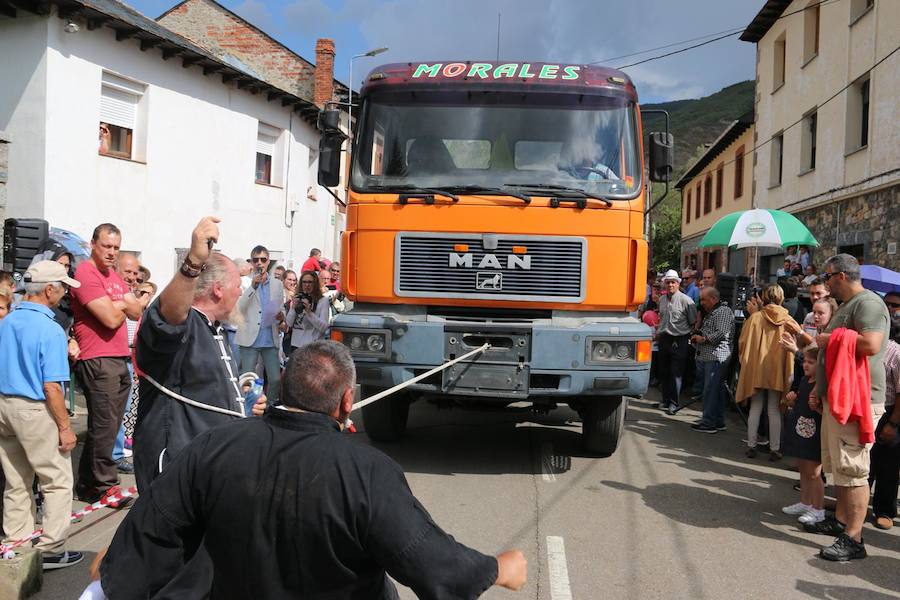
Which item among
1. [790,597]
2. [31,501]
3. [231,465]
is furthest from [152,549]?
[790,597]

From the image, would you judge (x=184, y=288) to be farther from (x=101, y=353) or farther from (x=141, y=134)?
(x=141, y=134)

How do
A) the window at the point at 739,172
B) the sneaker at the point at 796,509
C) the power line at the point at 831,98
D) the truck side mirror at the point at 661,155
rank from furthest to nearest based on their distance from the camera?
1. the window at the point at 739,172
2. the power line at the point at 831,98
3. the truck side mirror at the point at 661,155
4. the sneaker at the point at 796,509

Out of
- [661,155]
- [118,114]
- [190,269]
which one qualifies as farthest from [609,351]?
[118,114]

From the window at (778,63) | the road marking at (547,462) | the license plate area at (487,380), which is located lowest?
the road marking at (547,462)

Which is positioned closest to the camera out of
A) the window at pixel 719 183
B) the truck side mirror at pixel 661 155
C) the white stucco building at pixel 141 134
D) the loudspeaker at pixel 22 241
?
the truck side mirror at pixel 661 155

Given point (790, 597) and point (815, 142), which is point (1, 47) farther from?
point (815, 142)

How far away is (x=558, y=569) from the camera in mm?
4480

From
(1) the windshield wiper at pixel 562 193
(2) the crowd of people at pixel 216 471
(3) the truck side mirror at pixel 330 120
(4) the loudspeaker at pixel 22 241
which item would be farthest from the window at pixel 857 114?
(2) the crowd of people at pixel 216 471

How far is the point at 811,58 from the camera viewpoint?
1845 centimetres

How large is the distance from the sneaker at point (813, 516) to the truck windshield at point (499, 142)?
273 cm

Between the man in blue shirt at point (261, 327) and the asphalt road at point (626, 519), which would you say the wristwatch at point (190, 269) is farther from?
the man in blue shirt at point (261, 327)

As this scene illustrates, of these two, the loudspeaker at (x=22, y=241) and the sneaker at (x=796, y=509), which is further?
the loudspeaker at (x=22, y=241)

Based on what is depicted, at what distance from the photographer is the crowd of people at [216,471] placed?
2.04 m

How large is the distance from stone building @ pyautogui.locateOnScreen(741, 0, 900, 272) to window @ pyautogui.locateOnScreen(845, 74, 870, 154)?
2 cm
